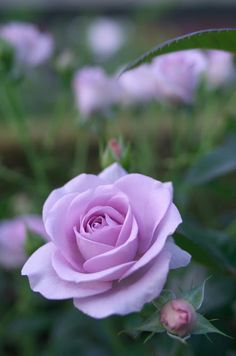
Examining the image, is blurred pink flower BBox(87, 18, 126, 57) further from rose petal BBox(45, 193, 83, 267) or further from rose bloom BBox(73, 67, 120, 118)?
rose petal BBox(45, 193, 83, 267)

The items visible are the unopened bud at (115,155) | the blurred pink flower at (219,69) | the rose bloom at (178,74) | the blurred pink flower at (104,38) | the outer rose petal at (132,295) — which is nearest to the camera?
the outer rose petal at (132,295)

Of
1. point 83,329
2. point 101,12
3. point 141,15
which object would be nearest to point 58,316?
point 83,329

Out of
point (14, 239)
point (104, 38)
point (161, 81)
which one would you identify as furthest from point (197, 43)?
point (104, 38)

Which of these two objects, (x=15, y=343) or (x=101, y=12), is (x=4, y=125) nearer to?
(x=15, y=343)

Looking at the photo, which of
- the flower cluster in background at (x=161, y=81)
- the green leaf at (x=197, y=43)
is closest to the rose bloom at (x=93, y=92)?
the flower cluster in background at (x=161, y=81)

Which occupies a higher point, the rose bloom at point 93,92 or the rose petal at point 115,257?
the rose petal at point 115,257

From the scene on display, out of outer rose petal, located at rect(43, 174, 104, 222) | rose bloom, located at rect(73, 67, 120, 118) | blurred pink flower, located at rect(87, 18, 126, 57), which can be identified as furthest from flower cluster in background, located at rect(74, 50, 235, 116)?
blurred pink flower, located at rect(87, 18, 126, 57)

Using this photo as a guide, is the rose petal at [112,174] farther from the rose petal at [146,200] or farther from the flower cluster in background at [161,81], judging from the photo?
the flower cluster in background at [161,81]
